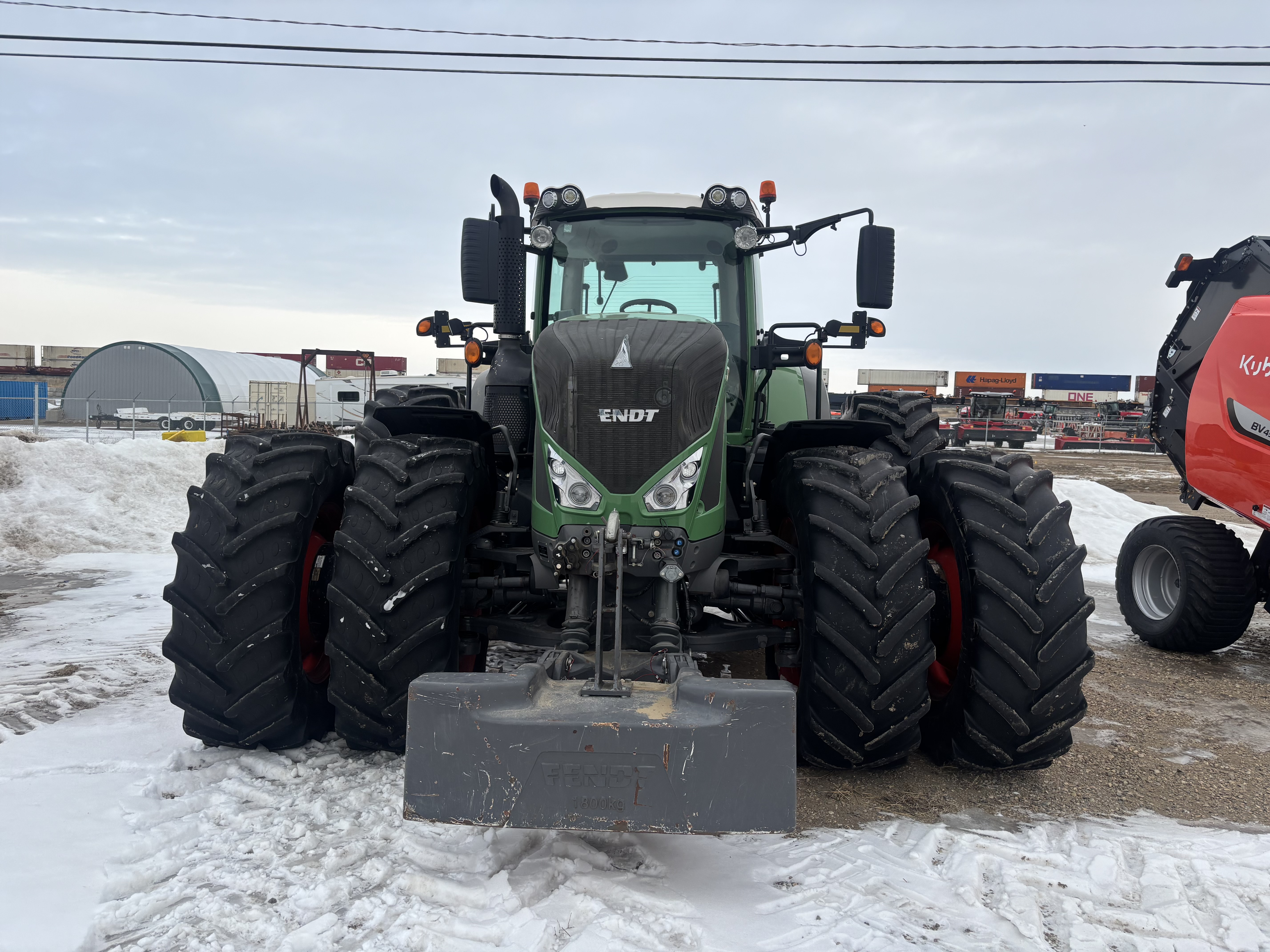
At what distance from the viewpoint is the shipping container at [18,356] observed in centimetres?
5809

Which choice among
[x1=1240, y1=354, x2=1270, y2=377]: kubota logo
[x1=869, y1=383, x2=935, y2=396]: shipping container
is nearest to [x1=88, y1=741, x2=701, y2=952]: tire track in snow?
[x1=1240, y1=354, x2=1270, y2=377]: kubota logo

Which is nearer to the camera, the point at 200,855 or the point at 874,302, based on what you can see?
the point at 200,855

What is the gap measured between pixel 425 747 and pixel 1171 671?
5.51 metres

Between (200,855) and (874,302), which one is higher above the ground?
(874,302)

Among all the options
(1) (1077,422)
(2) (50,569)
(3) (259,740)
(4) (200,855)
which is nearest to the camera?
(4) (200,855)

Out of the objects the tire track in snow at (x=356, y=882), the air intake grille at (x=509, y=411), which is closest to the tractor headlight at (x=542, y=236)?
the air intake grille at (x=509, y=411)

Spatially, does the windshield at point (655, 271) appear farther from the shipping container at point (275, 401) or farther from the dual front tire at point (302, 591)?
the shipping container at point (275, 401)

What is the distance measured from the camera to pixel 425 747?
8.71 ft

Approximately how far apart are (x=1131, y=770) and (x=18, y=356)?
70.6 m

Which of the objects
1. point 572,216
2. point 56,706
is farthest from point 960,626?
point 56,706

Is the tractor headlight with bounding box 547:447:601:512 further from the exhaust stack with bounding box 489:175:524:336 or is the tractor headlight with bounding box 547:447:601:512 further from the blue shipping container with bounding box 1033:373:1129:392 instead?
the blue shipping container with bounding box 1033:373:1129:392

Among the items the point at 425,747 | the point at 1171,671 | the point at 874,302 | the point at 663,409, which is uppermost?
the point at 874,302

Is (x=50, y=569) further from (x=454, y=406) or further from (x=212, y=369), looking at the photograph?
(x=212, y=369)

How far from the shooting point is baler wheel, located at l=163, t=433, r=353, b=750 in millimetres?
3568
